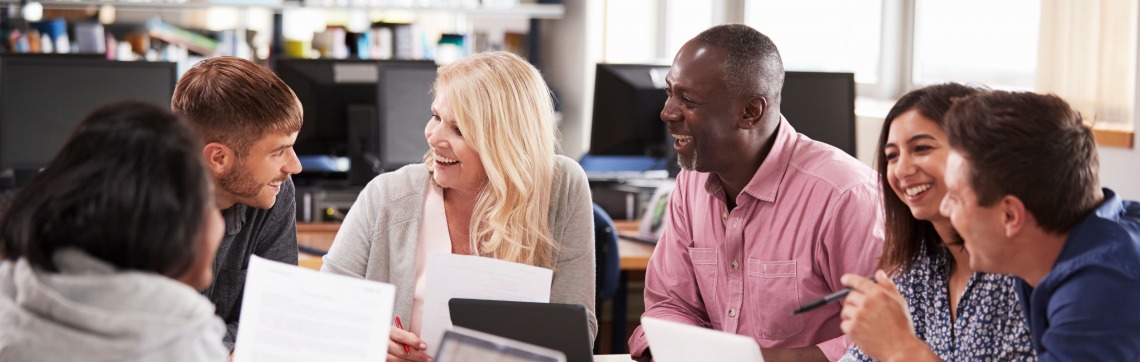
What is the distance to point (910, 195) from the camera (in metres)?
1.71

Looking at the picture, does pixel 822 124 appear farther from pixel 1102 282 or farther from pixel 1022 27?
pixel 1102 282

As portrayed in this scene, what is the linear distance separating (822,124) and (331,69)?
1.90 metres

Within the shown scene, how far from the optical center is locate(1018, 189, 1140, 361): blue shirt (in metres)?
1.37

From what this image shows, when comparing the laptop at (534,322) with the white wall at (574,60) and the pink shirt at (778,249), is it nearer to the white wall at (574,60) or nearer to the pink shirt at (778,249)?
the pink shirt at (778,249)

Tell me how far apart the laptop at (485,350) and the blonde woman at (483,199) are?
750mm

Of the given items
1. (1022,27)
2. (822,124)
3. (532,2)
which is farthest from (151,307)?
(532,2)

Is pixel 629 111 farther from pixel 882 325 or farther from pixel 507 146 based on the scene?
pixel 882 325

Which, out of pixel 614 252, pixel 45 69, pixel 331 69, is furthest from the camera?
pixel 331 69

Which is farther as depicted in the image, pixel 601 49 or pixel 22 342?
pixel 601 49

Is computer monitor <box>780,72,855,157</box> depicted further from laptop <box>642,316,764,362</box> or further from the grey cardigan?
laptop <box>642,316,764,362</box>

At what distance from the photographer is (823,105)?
354 centimetres

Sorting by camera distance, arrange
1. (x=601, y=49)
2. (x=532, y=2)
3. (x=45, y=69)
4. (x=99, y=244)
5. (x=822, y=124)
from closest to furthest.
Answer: (x=99, y=244)
(x=822, y=124)
(x=45, y=69)
(x=601, y=49)
(x=532, y=2)

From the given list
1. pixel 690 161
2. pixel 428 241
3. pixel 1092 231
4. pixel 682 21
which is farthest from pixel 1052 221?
pixel 682 21

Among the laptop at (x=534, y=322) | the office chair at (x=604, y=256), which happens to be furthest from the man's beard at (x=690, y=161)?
the office chair at (x=604, y=256)
